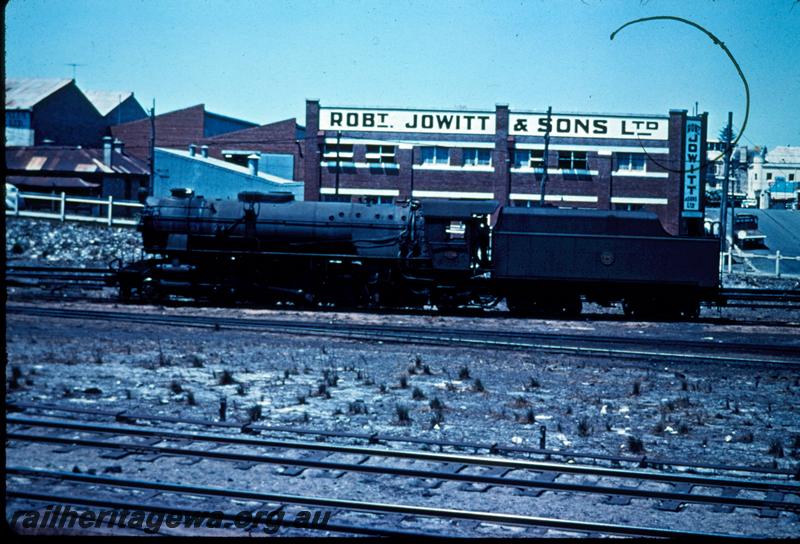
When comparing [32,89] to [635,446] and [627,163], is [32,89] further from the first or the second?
[635,446]

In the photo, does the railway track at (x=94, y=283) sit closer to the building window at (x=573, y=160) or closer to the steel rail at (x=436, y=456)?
the steel rail at (x=436, y=456)

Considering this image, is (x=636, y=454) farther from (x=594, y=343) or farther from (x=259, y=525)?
(x=594, y=343)

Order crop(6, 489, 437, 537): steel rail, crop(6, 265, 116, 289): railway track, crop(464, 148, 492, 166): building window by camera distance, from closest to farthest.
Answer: crop(6, 489, 437, 537): steel rail
crop(6, 265, 116, 289): railway track
crop(464, 148, 492, 166): building window

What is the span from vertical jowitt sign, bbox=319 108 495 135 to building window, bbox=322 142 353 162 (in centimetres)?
120

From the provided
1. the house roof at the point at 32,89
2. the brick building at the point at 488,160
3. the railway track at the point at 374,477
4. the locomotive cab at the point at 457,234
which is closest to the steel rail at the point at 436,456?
the railway track at the point at 374,477

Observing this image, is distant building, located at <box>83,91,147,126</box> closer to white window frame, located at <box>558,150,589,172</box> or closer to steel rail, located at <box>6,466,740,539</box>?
white window frame, located at <box>558,150,589,172</box>

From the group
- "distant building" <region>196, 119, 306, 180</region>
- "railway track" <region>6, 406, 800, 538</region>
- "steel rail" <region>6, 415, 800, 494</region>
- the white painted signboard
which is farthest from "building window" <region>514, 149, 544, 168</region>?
"steel rail" <region>6, 415, 800, 494</region>

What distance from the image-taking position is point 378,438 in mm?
9398

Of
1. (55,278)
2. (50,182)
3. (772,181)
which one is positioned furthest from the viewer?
(772,181)

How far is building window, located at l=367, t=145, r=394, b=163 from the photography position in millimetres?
50312

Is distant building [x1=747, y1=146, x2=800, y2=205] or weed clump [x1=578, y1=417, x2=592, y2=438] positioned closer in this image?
weed clump [x1=578, y1=417, x2=592, y2=438]

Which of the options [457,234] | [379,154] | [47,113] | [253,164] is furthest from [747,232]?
[47,113]

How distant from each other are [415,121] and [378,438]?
42.7 meters

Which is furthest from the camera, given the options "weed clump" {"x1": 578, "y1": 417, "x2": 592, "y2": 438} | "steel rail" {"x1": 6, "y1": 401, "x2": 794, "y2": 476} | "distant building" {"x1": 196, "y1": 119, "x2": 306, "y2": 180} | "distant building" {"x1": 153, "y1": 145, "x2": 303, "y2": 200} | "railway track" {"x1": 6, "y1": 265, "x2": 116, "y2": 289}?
"distant building" {"x1": 196, "y1": 119, "x2": 306, "y2": 180}
